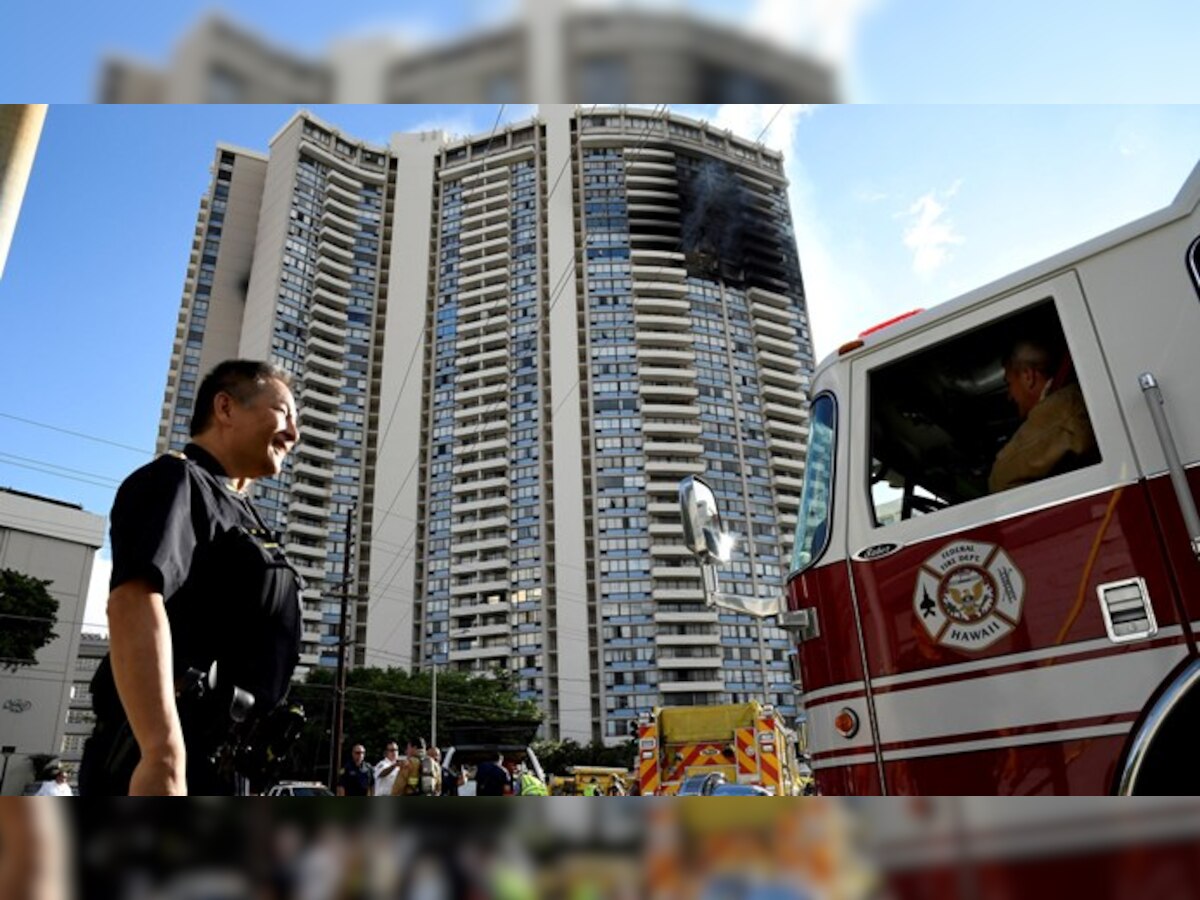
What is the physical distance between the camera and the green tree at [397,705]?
45.5m

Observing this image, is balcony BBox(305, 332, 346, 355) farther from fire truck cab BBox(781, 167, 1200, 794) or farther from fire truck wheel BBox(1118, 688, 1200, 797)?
fire truck wheel BBox(1118, 688, 1200, 797)

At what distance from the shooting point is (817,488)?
8.50 ft

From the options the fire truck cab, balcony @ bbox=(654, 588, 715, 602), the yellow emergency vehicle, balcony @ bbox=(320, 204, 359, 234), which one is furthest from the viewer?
balcony @ bbox=(320, 204, 359, 234)

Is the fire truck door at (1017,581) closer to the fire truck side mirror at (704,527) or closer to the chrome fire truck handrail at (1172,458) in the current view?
the chrome fire truck handrail at (1172,458)

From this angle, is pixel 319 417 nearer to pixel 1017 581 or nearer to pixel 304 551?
pixel 304 551

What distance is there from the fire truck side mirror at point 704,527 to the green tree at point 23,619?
3156 centimetres

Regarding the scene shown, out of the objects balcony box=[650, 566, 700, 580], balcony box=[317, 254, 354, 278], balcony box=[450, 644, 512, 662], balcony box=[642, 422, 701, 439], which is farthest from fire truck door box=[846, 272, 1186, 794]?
balcony box=[317, 254, 354, 278]

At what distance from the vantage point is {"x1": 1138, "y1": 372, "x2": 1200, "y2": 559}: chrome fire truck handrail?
5.69 ft

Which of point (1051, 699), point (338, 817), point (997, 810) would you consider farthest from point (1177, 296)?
point (338, 817)

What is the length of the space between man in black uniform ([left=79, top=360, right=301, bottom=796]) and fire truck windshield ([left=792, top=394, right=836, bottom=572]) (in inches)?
61.0

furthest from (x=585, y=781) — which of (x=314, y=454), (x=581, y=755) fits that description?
(x=314, y=454)

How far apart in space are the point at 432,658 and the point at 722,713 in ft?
208

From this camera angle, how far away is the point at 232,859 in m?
0.31

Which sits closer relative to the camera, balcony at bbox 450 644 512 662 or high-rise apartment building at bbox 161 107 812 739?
balcony at bbox 450 644 512 662
